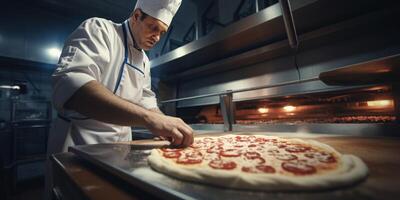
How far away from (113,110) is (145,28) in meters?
0.70

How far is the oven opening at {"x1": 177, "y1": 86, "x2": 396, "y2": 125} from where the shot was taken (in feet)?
5.29

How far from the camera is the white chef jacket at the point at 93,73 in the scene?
96cm

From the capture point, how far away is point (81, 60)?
→ 1009mm

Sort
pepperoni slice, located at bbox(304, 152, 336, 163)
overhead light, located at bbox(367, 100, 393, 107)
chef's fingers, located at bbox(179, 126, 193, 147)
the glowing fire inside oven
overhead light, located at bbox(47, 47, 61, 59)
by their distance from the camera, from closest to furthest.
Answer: pepperoni slice, located at bbox(304, 152, 336, 163)
chef's fingers, located at bbox(179, 126, 193, 147)
overhead light, located at bbox(367, 100, 393, 107)
the glowing fire inside oven
overhead light, located at bbox(47, 47, 61, 59)

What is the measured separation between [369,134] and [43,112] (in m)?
4.70

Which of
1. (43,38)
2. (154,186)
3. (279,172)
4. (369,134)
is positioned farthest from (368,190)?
(43,38)

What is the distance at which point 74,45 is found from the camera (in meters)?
1.08

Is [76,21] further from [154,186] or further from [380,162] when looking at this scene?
[380,162]

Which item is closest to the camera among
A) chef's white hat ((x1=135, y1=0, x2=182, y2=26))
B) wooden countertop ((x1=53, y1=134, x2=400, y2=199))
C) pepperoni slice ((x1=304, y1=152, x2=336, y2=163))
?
wooden countertop ((x1=53, y1=134, x2=400, y2=199))

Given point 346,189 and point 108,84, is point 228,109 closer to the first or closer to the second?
point 108,84

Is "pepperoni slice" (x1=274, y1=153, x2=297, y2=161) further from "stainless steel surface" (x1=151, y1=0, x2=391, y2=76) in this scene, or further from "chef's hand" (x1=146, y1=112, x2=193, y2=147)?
"stainless steel surface" (x1=151, y1=0, x2=391, y2=76)

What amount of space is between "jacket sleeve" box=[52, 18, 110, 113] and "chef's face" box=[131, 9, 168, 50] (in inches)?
8.2

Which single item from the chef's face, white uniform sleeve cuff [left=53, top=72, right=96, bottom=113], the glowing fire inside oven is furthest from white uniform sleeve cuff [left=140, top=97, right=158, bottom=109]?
the glowing fire inside oven

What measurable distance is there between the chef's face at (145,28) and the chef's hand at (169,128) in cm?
69
